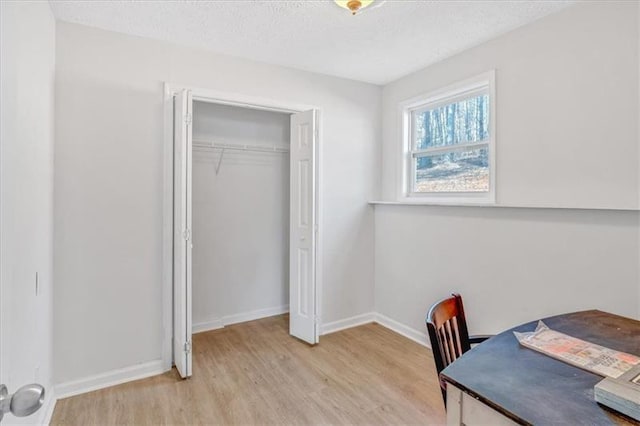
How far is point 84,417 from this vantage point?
212cm

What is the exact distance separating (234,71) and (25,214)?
6.20 ft

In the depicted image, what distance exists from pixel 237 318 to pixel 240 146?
179 centimetres

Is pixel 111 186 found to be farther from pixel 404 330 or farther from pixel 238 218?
pixel 404 330

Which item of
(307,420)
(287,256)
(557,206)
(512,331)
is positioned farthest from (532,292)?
(287,256)

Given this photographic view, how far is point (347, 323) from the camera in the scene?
3.56 metres

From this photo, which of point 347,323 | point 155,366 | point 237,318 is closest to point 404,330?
point 347,323

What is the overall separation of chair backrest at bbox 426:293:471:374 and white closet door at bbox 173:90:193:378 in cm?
176

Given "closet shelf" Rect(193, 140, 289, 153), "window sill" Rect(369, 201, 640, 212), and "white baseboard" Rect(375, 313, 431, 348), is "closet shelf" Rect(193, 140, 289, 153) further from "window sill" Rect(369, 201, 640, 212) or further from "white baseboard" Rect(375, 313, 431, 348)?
"white baseboard" Rect(375, 313, 431, 348)

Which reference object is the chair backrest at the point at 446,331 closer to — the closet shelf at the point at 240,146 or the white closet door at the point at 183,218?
the white closet door at the point at 183,218

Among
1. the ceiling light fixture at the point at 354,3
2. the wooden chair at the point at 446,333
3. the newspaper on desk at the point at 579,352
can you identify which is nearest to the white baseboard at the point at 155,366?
the wooden chair at the point at 446,333

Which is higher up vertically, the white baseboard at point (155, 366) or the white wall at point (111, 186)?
the white wall at point (111, 186)

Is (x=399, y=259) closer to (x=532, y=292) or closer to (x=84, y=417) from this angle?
(x=532, y=292)

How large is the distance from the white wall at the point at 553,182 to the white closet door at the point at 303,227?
3.41 ft

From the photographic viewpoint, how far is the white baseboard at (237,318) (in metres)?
3.46
